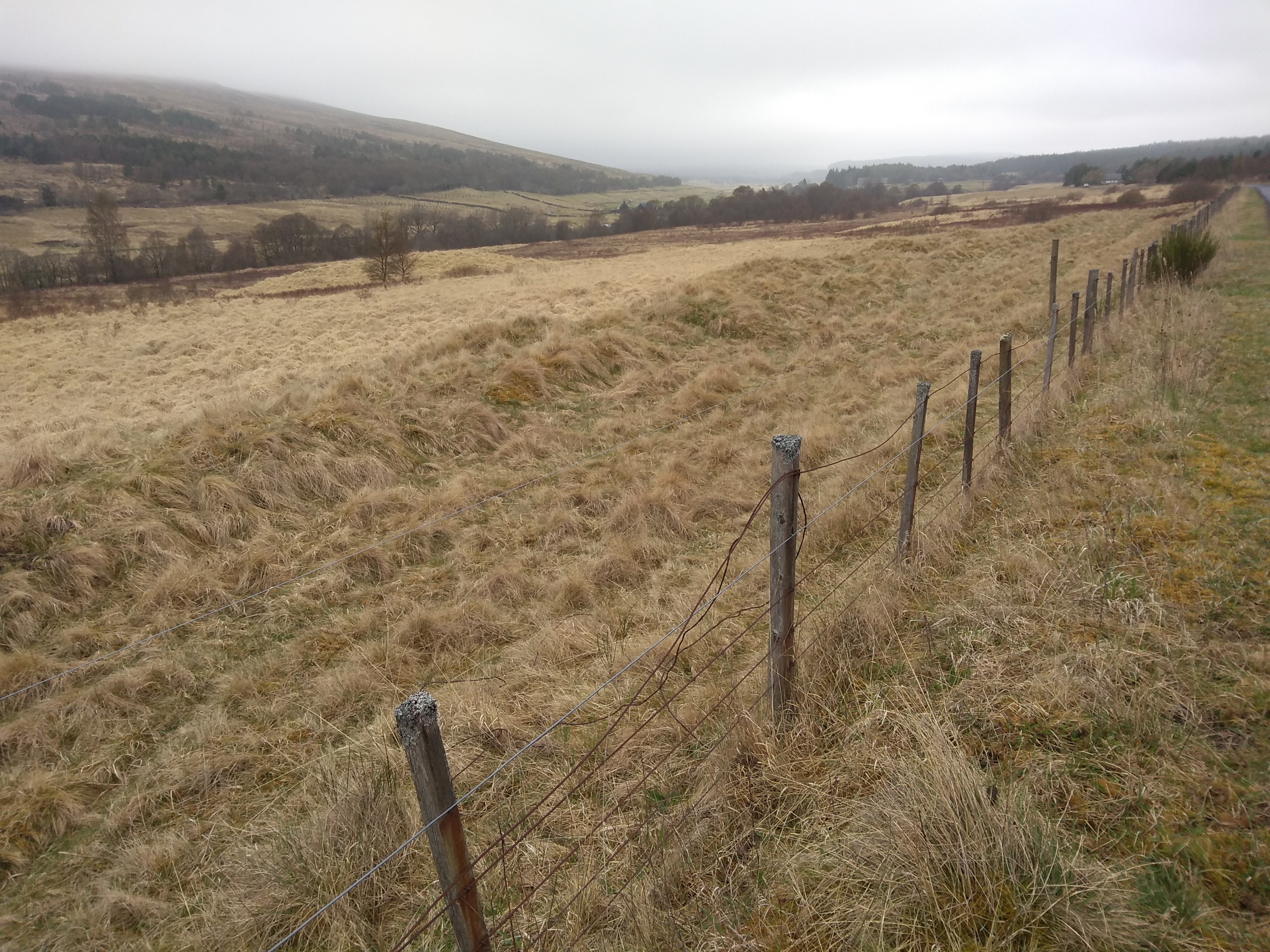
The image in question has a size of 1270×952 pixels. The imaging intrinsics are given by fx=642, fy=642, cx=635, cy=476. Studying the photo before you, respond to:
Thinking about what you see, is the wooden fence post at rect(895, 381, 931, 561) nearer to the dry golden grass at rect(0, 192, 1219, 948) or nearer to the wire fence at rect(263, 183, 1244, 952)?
the wire fence at rect(263, 183, 1244, 952)

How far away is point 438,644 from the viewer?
532cm

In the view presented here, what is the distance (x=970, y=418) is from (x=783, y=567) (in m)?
3.10

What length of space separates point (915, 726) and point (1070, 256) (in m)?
29.2

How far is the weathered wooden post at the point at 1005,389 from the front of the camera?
6.10m

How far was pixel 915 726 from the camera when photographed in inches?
115

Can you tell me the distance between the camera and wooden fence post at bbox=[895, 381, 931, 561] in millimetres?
4461

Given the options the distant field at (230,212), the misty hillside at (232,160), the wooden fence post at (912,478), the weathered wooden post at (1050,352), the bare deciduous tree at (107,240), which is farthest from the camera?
the misty hillside at (232,160)

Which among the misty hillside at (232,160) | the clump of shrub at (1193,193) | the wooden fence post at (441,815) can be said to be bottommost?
the wooden fence post at (441,815)

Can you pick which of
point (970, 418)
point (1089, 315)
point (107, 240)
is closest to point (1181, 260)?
point (1089, 315)

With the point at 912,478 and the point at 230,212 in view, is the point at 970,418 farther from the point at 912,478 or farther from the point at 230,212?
the point at 230,212

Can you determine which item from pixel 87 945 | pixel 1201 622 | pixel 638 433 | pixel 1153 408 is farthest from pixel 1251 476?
pixel 87 945

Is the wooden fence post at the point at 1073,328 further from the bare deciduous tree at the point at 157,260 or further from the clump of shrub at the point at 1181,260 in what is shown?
the bare deciduous tree at the point at 157,260

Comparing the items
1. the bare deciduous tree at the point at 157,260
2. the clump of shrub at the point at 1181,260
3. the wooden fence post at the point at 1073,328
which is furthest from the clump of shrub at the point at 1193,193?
the bare deciduous tree at the point at 157,260

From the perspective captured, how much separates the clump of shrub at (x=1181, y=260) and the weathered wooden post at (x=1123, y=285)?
3.78ft
